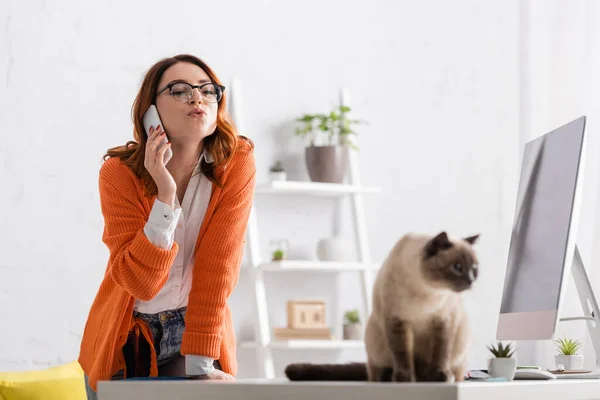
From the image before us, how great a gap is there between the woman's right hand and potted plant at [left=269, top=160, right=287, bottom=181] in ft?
6.62

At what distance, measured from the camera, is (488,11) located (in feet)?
13.3

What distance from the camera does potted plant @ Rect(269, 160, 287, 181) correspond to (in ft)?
11.2

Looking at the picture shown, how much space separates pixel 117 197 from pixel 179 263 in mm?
187

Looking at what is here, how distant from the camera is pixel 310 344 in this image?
3.29 metres

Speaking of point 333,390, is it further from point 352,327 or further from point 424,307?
point 352,327

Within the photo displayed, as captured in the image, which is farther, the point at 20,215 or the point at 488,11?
the point at 488,11

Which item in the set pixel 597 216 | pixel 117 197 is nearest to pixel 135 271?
pixel 117 197

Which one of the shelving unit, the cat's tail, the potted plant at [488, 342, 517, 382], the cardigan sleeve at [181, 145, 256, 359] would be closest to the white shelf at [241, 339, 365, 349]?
the shelving unit

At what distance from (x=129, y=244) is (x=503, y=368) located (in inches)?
26.9

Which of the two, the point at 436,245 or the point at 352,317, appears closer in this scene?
the point at 436,245

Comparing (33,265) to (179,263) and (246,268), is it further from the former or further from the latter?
(179,263)

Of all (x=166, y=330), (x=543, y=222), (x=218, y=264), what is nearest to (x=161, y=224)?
(x=218, y=264)

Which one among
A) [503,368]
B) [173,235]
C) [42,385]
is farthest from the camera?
[42,385]

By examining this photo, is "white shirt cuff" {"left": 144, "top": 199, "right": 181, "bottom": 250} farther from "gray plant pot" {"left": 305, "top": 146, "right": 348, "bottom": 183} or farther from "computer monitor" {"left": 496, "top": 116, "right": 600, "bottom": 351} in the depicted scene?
"gray plant pot" {"left": 305, "top": 146, "right": 348, "bottom": 183}
